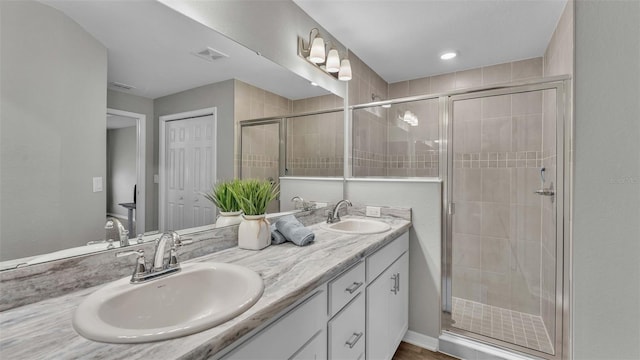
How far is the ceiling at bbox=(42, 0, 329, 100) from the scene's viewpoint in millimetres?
889

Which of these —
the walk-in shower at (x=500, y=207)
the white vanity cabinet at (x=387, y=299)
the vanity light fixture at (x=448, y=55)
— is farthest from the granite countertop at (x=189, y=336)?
the vanity light fixture at (x=448, y=55)

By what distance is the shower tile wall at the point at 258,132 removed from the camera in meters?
1.44

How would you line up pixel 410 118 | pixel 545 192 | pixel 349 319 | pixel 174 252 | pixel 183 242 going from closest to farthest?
pixel 174 252 < pixel 183 242 < pixel 349 319 < pixel 545 192 < pixel 410 118

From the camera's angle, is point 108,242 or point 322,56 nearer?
point 108,242

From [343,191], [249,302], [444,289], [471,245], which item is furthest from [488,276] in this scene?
[249,302]

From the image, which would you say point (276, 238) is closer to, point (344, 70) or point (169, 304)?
point (169, 304)

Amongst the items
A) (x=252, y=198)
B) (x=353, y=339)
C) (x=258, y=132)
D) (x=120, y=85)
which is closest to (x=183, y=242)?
(x=252, y=198)

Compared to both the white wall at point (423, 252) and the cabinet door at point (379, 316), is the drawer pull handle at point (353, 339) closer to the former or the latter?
the cabinet door at point (379, 316)

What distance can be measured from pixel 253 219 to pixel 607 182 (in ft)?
3.89

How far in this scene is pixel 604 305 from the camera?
0.99 ft

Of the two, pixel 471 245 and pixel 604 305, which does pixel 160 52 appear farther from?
pixel 471 245

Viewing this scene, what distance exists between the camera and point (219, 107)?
1312 mm

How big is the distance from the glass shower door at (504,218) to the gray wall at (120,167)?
187 cm

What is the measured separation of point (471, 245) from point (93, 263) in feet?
7.26
